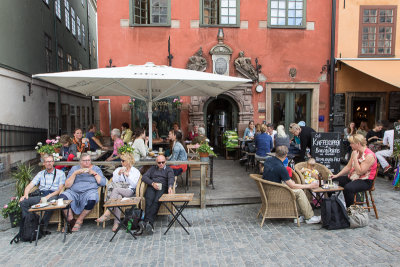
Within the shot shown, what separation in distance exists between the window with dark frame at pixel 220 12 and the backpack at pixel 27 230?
8.36 metres

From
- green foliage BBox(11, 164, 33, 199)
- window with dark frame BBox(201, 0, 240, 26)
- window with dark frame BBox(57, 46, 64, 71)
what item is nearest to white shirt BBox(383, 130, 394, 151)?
window with dark frame BBox(201, 0, 240, 26)

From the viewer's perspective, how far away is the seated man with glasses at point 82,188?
4.58 m

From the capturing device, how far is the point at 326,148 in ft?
21.6

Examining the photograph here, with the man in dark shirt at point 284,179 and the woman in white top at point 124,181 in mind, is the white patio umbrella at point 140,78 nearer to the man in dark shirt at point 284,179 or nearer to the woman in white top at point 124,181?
the woman in white top at point 124,181

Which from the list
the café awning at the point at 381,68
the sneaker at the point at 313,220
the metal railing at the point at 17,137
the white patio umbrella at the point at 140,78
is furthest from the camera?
the café awning at the point at 381,68

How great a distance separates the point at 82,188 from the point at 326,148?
203 inches

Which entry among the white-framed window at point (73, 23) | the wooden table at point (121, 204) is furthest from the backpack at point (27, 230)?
the white-framed window at point (73, 23)

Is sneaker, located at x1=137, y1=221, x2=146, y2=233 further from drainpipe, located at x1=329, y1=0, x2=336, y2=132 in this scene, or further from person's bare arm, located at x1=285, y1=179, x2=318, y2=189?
drainpipe, located at x1=329, y1=0, x2=336, y2=132

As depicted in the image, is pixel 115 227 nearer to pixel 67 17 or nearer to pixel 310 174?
pixel 310 174

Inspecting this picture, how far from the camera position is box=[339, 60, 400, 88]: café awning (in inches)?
372

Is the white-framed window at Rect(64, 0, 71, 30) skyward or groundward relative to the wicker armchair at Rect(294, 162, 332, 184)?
skyward

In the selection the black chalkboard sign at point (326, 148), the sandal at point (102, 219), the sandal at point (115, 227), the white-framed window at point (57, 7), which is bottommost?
the sandal at point (115, 227)

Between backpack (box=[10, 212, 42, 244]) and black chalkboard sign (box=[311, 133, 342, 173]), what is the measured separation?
5548 mm

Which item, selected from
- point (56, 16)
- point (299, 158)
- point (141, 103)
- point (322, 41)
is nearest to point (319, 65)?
point (322, 41)
